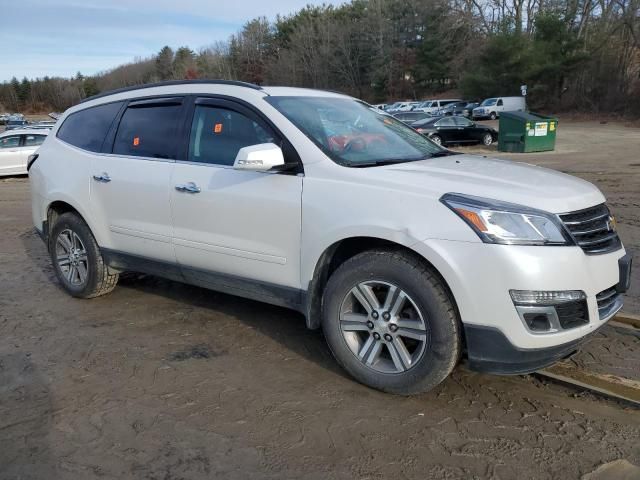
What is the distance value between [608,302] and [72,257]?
4432 mm

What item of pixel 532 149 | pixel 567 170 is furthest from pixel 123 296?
pixel 532 149

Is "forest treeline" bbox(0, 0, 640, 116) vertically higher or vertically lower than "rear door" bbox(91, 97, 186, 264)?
higher

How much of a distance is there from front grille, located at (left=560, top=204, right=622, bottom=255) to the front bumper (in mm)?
86

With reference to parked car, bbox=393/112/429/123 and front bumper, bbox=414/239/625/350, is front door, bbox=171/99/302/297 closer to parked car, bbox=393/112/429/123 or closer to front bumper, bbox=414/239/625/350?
front bumper, bbox=414/239/625/350

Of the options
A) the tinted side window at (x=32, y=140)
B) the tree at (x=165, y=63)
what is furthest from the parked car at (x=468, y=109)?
the tree at (x=165, y=63)

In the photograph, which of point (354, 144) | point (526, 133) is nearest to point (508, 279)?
point (354, 144)

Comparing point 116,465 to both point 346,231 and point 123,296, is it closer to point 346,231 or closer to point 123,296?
point 346,231

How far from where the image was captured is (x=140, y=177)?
14.7 feet

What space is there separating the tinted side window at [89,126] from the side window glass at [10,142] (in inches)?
556

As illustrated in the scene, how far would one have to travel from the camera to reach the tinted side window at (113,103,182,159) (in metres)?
4.41

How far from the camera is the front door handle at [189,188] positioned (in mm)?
4088

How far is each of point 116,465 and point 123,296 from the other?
2861 millimetres

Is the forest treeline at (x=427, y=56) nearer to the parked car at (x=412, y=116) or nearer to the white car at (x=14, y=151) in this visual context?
the parked car at (x=412, y=116)

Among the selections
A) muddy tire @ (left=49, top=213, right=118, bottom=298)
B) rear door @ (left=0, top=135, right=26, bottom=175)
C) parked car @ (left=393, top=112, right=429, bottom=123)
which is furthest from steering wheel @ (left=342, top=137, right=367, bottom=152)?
parked car @ (left=393, top=112, right=429, bottom=123)
